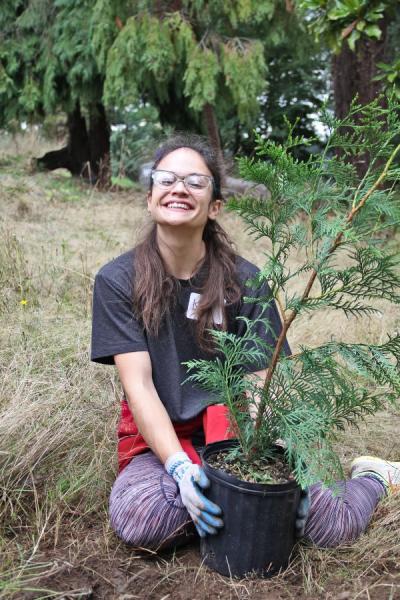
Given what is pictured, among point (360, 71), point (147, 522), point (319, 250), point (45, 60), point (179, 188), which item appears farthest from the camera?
point (45, 60)

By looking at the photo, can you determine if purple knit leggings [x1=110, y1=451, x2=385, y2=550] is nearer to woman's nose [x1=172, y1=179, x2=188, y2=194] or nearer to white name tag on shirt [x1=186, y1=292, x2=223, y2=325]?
white name tag on shirt [x1=186, y1=292, x2=223, y2=325]

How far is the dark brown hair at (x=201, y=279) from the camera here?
2.10 metres

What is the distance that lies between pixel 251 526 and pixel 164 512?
0.30 metres

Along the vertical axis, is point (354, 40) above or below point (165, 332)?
above

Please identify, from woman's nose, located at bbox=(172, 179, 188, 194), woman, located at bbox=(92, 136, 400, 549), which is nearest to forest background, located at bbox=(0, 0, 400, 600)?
woman, located at bbox=(92, 136, 400, 549)

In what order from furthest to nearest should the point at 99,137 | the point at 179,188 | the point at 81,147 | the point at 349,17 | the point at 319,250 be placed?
the point at 81,147 < the point at 99,137 < the point at 349,17 < the point at 179,188 < the point at 319,250

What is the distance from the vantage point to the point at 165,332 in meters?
2.17

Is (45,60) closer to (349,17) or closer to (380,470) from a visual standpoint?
(349,17)

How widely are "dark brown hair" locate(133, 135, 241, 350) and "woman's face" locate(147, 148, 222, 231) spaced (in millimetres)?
48

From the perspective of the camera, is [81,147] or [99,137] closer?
[99,137]

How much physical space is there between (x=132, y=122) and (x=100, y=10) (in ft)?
19.1

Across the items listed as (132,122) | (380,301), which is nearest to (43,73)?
(132,122)

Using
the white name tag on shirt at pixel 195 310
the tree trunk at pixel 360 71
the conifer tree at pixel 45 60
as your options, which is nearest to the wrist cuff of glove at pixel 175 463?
the white name tag on shirt at pixel 195 310

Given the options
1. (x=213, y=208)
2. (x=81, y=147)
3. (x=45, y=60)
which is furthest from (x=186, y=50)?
(x=213, y=208)
